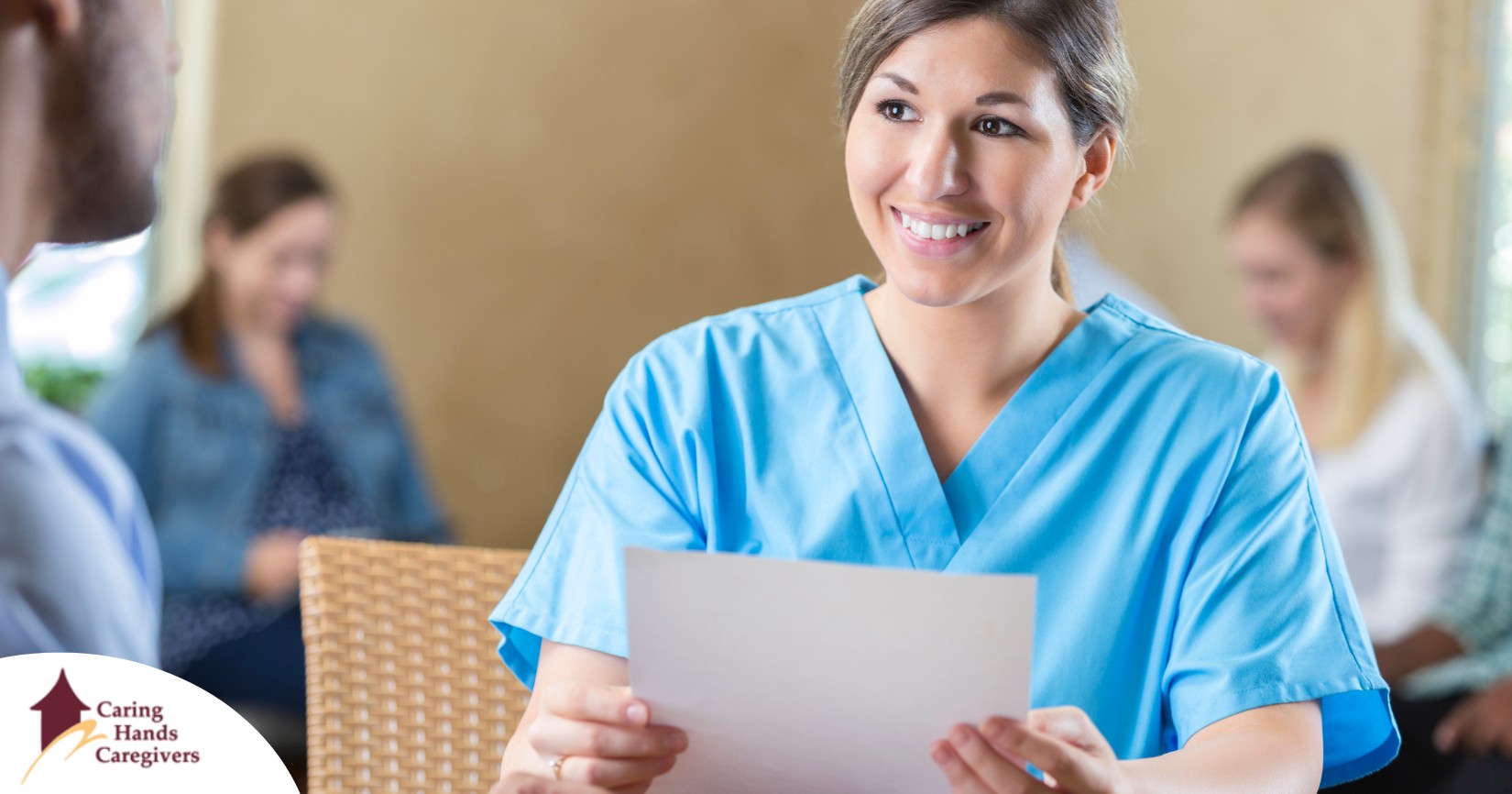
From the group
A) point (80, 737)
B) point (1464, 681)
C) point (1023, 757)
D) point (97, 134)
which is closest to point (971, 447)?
point (1023, 757)

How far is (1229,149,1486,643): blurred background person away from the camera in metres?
2.57

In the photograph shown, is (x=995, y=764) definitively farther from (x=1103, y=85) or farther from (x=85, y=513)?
(x=85, y=513)

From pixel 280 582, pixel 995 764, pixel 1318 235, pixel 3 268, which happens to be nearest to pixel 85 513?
pixel 3 268

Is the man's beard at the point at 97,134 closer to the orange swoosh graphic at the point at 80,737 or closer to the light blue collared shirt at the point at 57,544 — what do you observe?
the light blue collared shirt at the point at 57,544

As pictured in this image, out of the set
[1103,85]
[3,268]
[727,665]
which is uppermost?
[1103,85]

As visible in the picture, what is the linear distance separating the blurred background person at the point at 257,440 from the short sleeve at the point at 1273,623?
209 centimetres

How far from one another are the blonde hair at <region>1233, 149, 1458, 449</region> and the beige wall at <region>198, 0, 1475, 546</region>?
1.72ft

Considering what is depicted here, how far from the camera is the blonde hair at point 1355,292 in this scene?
2.70m

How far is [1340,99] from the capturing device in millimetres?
3334

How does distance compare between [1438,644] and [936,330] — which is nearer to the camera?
[936,330]

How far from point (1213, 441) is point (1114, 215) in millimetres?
2647

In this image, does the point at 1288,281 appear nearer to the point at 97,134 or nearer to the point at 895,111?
the point at 895,111

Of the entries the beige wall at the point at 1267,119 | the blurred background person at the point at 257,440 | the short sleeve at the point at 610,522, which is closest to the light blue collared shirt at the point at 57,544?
the short sleeve at the point at 610,522

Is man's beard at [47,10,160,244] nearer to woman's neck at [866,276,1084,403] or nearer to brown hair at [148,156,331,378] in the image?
woman's neck at [866,276,1084,403]
